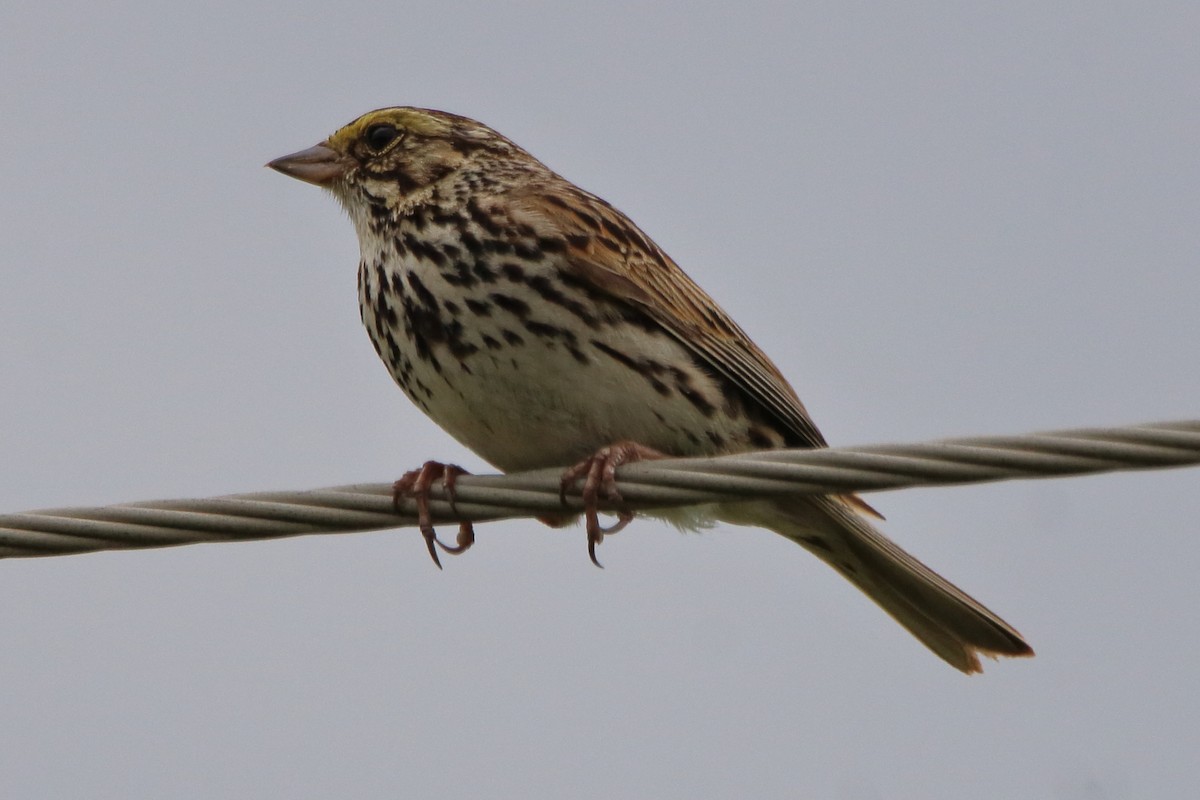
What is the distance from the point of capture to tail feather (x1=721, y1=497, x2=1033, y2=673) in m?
6.11

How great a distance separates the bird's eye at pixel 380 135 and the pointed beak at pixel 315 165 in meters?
0.11

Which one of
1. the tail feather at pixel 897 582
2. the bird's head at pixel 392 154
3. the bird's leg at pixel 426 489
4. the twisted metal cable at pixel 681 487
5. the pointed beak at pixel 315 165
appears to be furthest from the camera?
the pointed beak at pixel 315 165

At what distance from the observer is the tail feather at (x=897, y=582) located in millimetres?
6113

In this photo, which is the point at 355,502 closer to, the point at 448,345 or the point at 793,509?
the point at 448,345

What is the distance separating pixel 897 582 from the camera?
→ 20.6ft

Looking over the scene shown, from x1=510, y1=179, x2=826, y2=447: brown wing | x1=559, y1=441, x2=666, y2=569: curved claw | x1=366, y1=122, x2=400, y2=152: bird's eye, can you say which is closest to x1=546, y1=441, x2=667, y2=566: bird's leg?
x1=559, y1=441, x2=666, y2=569: curved claw

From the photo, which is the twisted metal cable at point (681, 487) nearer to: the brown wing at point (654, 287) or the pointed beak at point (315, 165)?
the brown wing at point (654, 287)

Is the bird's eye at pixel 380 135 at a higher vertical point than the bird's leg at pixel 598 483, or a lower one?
higher

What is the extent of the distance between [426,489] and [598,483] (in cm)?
47

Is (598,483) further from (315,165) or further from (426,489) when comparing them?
(315,165)

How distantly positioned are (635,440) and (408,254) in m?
0.91

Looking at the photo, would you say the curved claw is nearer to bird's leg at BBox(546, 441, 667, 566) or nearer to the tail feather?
bird's leg at BBox(546, 441, 667, 566)

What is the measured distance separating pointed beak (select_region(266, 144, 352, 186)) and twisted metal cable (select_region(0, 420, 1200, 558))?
2226mm

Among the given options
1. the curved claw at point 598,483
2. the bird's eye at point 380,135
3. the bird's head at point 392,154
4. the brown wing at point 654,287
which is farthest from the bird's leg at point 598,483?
the bird's eye at point 380,135
